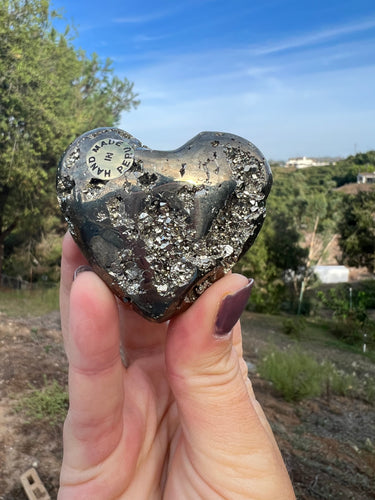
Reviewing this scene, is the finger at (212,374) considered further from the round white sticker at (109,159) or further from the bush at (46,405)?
the bush at (46,405)

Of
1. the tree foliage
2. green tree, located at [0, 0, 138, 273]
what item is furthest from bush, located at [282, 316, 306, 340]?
green tree, located at [0, 0, 138, 273]

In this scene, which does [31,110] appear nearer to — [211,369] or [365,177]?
[211,369]

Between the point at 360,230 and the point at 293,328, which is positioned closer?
the point at 293,328

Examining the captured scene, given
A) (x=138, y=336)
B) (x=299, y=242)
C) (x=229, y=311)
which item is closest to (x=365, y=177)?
(x=299, y=242)

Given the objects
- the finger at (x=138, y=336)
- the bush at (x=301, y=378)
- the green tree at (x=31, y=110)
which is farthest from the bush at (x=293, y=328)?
the finger at (x=138, y=336)

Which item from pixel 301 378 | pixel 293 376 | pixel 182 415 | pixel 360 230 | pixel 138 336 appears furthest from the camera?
pixel 360 230

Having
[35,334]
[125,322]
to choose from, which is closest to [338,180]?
[35,334]

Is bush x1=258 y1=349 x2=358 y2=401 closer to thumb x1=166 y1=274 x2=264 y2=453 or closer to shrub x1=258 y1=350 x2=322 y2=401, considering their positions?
shrub x1=258 y1=350 x2=322 y2=401
